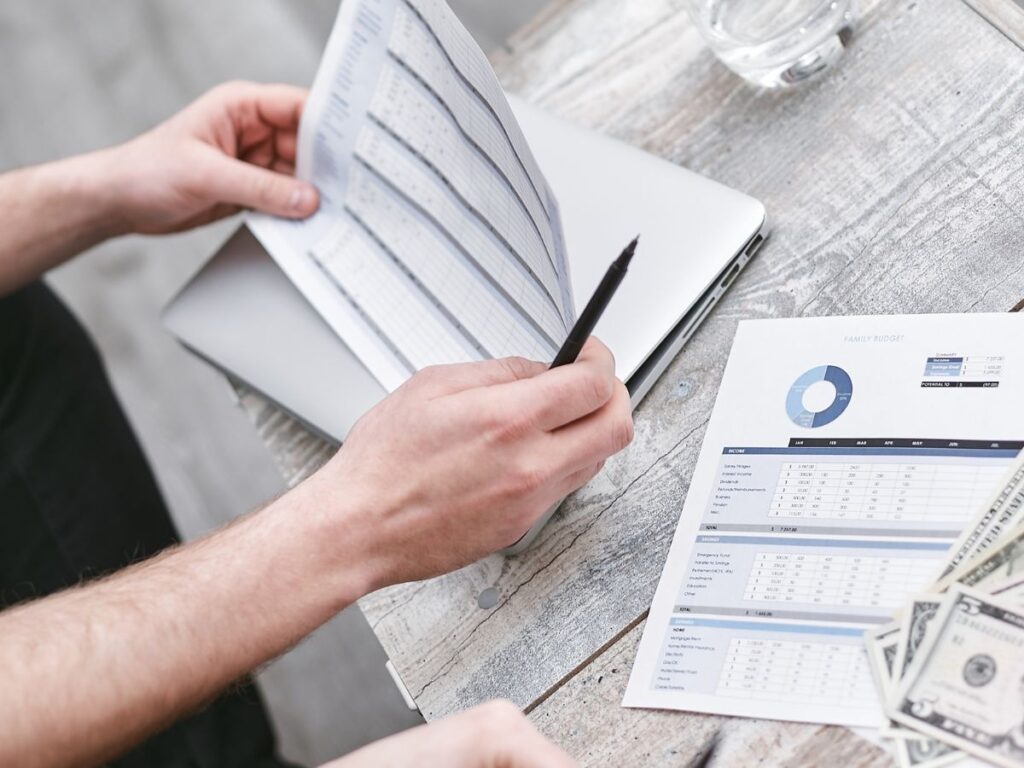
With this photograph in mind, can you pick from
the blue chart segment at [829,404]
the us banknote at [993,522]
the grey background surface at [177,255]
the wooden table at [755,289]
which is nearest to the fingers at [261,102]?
the wooden table at [755,289]

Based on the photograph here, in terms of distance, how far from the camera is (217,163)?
3.16 ft

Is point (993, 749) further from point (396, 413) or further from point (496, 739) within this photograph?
point (396, 413)

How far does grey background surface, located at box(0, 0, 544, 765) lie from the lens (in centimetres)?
161

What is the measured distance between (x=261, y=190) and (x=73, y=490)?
0.36 meters

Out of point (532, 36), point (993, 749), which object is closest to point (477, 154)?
point (532, 36)

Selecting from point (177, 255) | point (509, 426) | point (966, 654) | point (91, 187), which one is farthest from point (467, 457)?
point (177, 255)

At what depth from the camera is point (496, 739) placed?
0.58 metres

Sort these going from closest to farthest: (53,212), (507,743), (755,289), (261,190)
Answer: (507,743)
(755,289)
(261,190)
(53,212)

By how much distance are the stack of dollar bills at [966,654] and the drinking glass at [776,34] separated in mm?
368

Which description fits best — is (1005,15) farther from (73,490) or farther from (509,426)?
(73,490)

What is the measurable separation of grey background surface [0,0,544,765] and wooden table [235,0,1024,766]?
789 millimetres

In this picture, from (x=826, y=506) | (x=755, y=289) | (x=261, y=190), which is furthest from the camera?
(x=261, y=190)

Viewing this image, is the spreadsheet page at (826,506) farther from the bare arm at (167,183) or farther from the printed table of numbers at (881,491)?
the bare arm at (167,183)

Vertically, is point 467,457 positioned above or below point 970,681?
above
